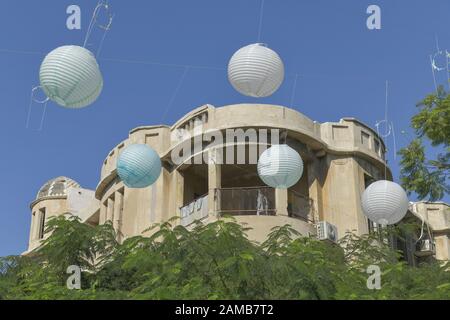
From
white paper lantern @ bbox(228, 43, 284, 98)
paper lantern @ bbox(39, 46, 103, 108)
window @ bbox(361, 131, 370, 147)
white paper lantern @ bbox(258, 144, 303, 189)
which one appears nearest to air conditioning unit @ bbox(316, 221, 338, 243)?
window @ bbox(361, 131, 370, 147)

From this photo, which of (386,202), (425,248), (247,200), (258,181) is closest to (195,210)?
(247,200)

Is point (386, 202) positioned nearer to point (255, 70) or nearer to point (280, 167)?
point (280, 167)

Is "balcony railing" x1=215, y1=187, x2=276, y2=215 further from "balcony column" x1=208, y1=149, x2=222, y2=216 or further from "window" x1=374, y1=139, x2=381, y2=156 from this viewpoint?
"window" x1=374, y1=139, x2=381, y2=156

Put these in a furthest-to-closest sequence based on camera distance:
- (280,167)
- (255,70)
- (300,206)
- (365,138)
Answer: (365,138)
(300,206)
(280,167)
(255,70)

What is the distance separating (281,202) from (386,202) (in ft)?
14.4

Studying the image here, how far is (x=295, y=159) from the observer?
1617cm

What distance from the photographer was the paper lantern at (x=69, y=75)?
43.9 ft

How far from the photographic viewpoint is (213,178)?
20.5m

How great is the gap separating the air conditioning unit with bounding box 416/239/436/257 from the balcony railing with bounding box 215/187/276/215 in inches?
263

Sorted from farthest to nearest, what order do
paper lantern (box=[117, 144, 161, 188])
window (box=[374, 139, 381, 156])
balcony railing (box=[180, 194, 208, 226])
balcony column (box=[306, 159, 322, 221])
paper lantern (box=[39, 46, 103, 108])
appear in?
window (box=[374, 139, 381, 156]) → balcony column (box=[306, 159, 322, 221]) → balcony railing (box=[180, 194, 208, 226]) → paper lantern (box=[117, 144, 161, 188]) → paper lantern (box=[39, 46, 103, 108])

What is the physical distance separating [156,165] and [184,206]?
518cm

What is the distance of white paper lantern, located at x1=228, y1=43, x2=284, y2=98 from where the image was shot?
49.0ft

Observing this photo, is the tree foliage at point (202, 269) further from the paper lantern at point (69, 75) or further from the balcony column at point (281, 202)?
the balcony column at point (281, 202)
